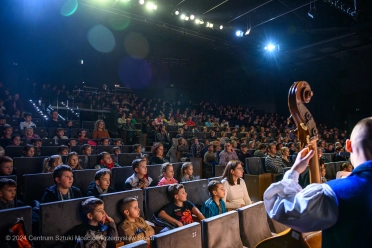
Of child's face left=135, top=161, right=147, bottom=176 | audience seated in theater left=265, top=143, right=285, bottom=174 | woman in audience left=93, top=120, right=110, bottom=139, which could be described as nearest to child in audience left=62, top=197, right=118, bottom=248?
child's face left=135, top=161, right=147, bottom=176

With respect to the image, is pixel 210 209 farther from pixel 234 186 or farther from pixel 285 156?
pixel 285 156

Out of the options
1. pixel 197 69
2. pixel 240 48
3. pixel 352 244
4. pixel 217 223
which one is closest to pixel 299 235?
pixel 352 244

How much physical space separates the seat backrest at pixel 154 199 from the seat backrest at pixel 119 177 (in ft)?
3.01

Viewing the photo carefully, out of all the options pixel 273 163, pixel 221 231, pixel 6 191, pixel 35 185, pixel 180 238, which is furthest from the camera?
pixel 273 163

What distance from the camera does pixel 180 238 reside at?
158 cm

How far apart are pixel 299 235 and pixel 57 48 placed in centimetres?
1147

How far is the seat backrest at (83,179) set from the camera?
2959 millimetres

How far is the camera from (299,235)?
1131mm

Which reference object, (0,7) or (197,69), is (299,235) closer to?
(0,7)

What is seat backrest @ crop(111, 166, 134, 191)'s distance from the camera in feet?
10.7

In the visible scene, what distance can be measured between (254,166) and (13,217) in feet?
12.0

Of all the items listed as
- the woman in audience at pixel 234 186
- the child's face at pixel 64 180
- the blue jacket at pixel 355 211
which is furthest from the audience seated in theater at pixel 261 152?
the blue jacket at pixel 355 211

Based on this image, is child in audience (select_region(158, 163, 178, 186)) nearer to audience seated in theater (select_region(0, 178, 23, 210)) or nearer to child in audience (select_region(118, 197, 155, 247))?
child in audience (select_region(118, 197, 155, 247))

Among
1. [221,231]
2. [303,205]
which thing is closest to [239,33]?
[221,231]
